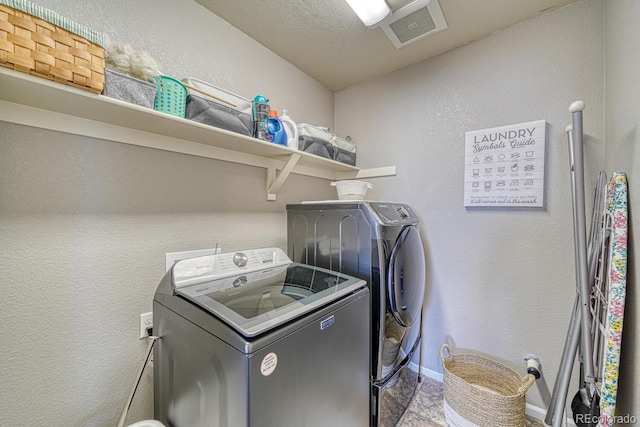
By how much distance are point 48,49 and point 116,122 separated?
13.4 inches

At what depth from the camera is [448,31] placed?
1611 millimetres

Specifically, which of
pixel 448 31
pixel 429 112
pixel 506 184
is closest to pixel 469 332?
pixel 506 184

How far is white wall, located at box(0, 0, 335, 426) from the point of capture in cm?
89

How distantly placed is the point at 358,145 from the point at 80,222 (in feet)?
6.56

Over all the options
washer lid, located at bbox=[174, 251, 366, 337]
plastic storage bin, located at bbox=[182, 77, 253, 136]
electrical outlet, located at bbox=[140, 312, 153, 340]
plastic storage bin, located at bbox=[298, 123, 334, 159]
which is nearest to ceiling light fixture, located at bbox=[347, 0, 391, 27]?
plastic storage bin, located at bbox=[298, 123, 334, 159]

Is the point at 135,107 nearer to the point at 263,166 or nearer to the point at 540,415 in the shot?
the point at 263,166

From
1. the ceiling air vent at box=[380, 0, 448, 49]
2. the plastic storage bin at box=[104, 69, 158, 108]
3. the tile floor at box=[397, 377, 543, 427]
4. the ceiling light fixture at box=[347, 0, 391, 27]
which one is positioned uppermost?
the ceiling air vent at box=[380, 0, 448, 49]

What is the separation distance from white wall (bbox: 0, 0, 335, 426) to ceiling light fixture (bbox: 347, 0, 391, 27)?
0.85 meters

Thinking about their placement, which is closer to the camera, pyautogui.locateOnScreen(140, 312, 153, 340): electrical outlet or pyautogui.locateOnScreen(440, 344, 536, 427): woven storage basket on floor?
pyautogui.locateOnScreen(140, 312, 153, 340): electrical outlet

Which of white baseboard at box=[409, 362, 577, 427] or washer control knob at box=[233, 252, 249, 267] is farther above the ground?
washer control knob at box=[233, 252, 249, 267]

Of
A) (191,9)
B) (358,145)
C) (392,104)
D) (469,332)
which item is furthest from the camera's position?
(358,145)

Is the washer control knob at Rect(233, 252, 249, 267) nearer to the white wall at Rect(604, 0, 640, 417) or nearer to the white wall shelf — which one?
the white wall shelf

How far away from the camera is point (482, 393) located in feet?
4.35

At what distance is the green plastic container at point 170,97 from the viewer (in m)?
1.04
